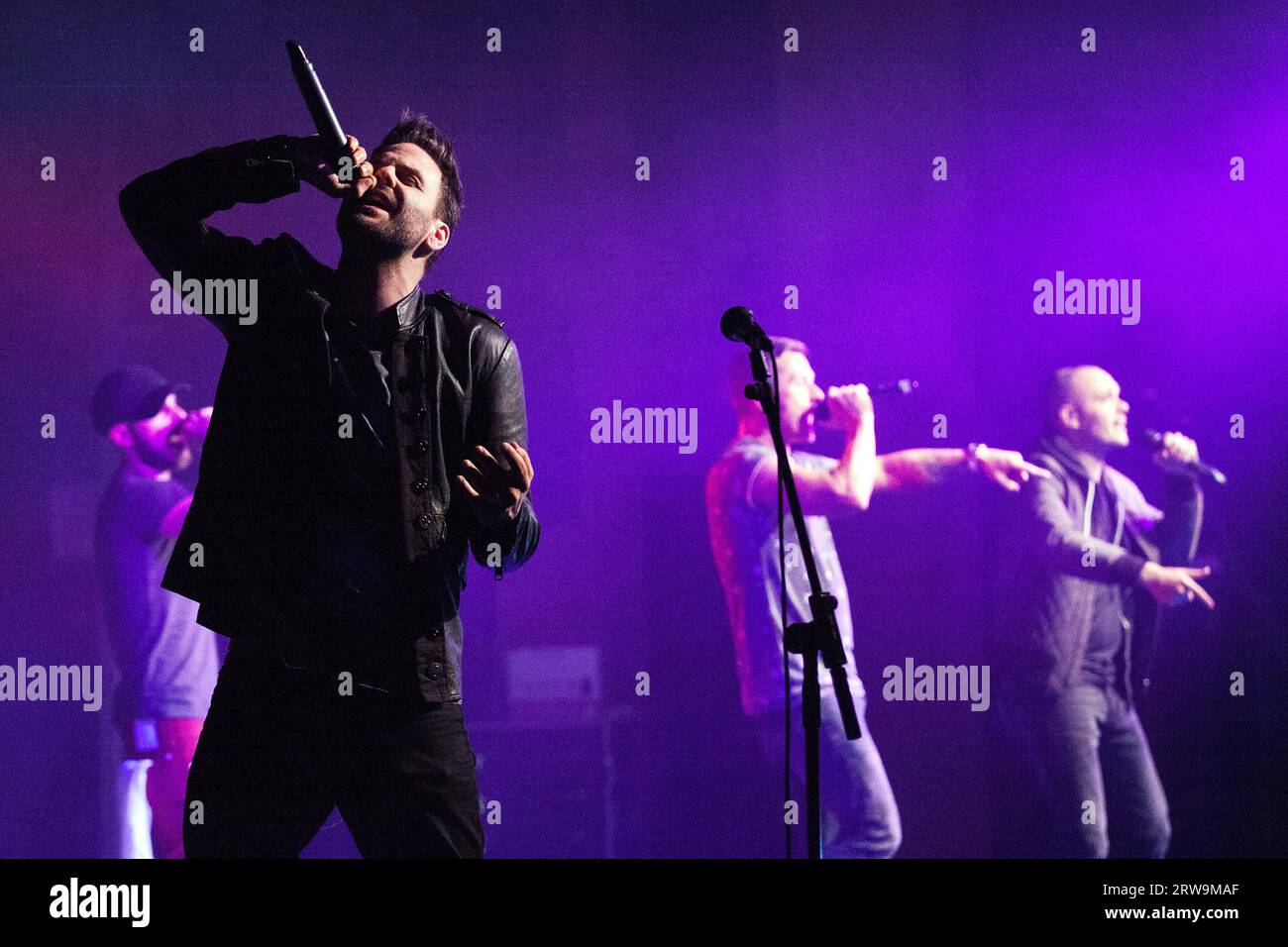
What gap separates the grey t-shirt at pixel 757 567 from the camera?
3318 millimetres

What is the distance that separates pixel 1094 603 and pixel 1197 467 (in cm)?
50

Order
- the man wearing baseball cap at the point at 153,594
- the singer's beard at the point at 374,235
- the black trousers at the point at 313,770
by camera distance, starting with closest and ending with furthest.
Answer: the black trousers at the point at 313,770
the singer's beard at the point at 374,235
the man wearing baseball cap at the point at 153,594

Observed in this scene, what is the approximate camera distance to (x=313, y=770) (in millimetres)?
2201

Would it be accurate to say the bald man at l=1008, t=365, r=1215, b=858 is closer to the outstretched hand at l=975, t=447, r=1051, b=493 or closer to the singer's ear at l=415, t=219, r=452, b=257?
the outstretched hand at l=975, t=447, r=1051, b=493

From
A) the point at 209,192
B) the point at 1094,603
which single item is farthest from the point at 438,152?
the point at 1094,603

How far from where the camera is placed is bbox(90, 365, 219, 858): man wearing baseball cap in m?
3.23
